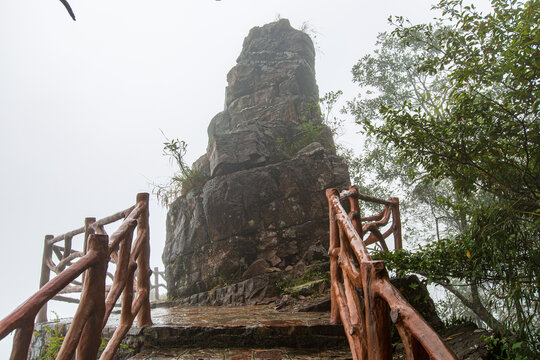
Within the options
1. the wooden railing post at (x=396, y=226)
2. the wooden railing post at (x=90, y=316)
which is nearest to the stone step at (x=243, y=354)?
the wooden railing post at (x=90, y=316)

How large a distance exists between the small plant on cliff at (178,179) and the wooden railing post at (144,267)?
4.75 meters

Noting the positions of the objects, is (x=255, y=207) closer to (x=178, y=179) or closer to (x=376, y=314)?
(x=178, y=179)

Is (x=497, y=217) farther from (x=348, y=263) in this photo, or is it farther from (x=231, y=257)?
(x=231, y=257)

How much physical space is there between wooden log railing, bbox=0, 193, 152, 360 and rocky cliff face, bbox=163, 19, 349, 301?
11.1 ft

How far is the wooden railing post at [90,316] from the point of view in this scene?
1821mm

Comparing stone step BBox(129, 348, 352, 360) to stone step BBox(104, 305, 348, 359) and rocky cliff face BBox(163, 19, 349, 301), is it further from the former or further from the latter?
rocky cliff face BBox(163, 19, 349, 301)

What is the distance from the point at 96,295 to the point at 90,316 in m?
0.12

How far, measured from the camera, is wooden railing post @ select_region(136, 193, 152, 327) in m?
3.25

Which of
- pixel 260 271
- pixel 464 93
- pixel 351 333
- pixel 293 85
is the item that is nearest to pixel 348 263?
pixel 351 333

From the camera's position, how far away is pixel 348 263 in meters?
2.53

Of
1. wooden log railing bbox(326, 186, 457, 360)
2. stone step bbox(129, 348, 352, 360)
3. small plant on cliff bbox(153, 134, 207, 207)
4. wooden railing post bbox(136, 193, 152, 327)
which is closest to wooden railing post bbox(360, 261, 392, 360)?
wooden log railing bbox(326, 186, 457, 360)

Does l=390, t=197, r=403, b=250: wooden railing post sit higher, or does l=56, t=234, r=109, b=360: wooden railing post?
l=390, t=197, r=403, b=250: wooden railing post

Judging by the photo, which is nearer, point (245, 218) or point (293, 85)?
point (245, 218)

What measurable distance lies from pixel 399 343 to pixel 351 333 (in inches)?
43.8
